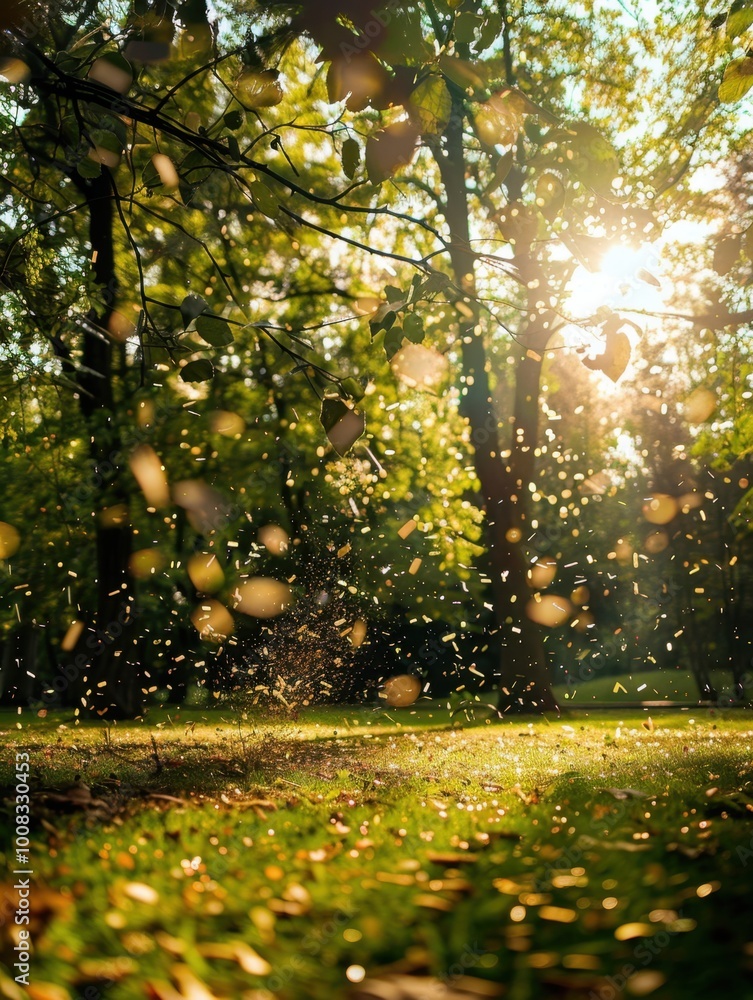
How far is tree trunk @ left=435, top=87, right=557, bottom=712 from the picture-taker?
1864 centimetres

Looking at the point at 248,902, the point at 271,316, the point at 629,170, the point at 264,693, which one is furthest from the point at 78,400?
the point at 248,902

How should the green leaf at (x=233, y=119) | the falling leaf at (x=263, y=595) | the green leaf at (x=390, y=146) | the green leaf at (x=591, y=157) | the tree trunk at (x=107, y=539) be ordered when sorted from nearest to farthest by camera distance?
the green leaf at (x=591, y=157) < the green leaf at (x=390, y=146) < the green leaf at (x=233, y=119) < the tree trunk at (x=107, y=539) < the falling leaf at (x=263, y=595)

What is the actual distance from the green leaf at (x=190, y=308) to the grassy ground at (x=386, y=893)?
225 cm

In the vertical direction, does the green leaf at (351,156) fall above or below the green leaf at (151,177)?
below

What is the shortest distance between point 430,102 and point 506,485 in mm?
16862

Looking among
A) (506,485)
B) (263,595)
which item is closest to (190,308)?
(506,485)

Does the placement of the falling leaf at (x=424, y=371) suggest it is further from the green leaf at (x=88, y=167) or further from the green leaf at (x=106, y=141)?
the green leaf at (x=106, y=141)

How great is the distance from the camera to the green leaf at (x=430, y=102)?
3.35 m

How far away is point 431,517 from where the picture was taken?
19.9 m

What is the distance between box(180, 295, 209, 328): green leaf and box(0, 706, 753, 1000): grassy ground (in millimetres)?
2246

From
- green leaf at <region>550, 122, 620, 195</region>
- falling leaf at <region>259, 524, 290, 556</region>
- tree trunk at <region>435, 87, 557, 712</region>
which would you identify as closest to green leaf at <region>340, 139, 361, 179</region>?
green leaf at <region>550, 122, 620, 195</region>

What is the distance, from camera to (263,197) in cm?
427

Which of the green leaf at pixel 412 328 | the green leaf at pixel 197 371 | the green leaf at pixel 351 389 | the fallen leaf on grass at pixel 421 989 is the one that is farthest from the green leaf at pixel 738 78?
the fallen leaf on grass at pixel 421 989

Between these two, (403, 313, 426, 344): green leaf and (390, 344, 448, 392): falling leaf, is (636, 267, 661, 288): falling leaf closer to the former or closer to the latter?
(403, 313, 426, 344): green leaf
